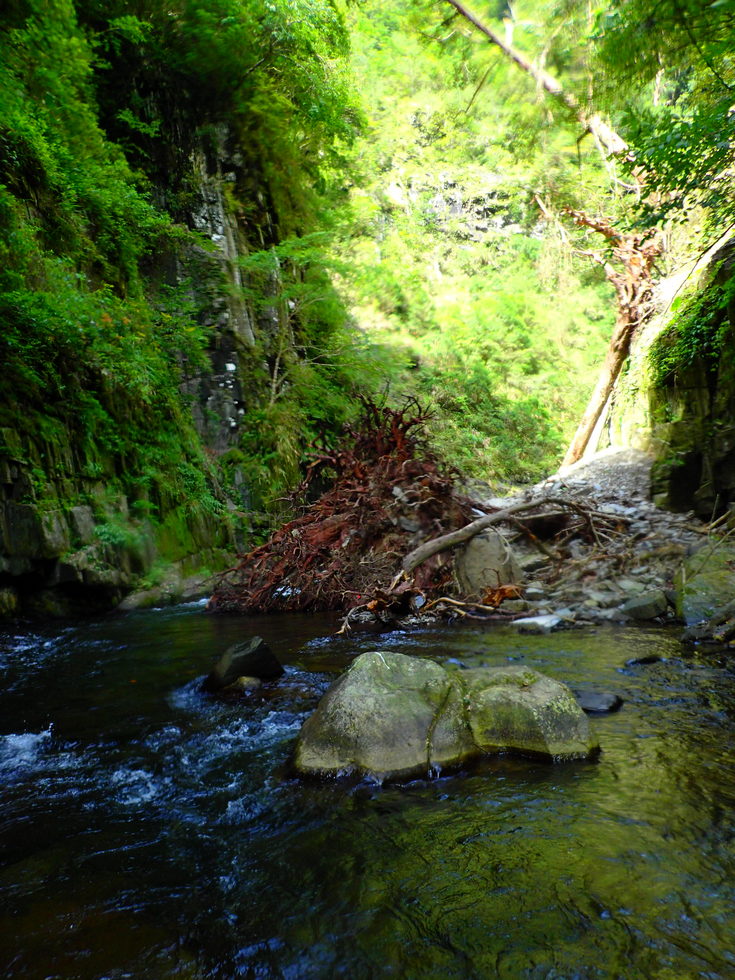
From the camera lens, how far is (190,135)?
1299cm

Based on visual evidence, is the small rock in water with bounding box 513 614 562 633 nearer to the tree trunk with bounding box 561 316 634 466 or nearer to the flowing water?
the flowing water

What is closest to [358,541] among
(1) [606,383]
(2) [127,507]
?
(2) [127,507]

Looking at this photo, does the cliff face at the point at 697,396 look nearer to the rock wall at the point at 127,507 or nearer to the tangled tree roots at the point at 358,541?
the tangled tree roots at the point at 358,541

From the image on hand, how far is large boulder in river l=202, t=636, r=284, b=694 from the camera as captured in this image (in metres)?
3.79

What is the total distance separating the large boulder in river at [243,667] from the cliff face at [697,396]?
5.20 meters

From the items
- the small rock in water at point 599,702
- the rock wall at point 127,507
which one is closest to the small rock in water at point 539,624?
the small rock in water at point 599,702

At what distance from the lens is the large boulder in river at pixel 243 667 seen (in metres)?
3.79

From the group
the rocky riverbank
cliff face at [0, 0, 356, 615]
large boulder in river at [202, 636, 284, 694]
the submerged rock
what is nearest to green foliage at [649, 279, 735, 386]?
the rocky riverbank

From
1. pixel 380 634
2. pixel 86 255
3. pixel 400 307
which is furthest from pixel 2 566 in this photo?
pixel 400 307

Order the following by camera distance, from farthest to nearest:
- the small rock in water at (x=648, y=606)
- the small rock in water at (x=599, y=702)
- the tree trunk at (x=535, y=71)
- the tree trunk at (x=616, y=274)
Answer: the tree trunk at (x=616, y=274)
the tree trunk at (x=535, y=71)
the small rock in water at (x=648, y=606)
the small rock in water at (x=599, y=702)

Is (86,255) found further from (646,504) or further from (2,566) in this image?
(646,504)

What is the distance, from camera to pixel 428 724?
8.44 ft

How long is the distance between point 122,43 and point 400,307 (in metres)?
14.0

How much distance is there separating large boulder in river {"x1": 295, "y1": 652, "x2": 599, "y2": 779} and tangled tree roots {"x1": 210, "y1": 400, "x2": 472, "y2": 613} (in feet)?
11.1
